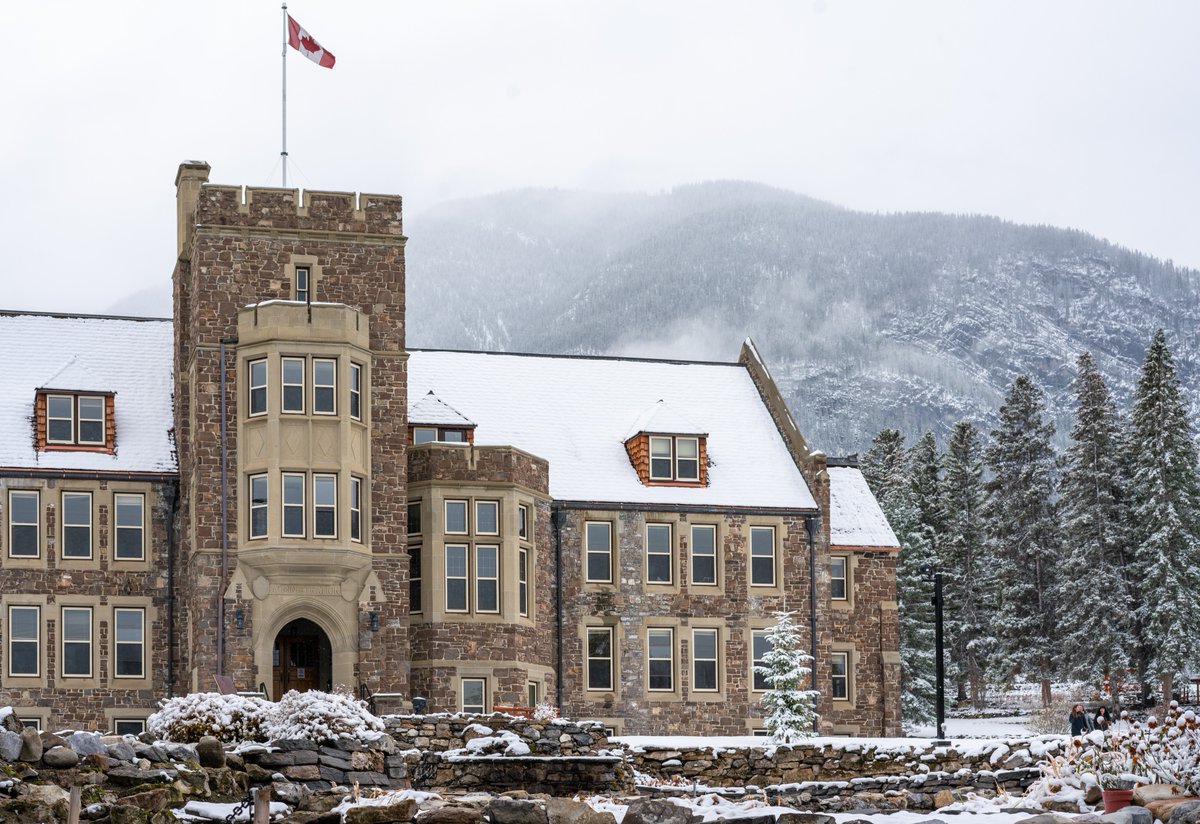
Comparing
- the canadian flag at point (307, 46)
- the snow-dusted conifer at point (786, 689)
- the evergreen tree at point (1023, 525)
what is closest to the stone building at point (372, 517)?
the snow-dusted conifer at point (786, 689)

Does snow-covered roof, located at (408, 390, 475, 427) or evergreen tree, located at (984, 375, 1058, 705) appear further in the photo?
evergreen tree, located at (984, 375, 1058, 705)

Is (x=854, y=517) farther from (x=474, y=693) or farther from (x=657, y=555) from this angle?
(x=474, y=693)

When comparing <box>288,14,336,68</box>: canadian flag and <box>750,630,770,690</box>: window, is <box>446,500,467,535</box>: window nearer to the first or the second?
<box>750,630,770,690</box>: window

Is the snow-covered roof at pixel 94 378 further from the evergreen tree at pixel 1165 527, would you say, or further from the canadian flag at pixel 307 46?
the evergreen tree at pixel 1165 527

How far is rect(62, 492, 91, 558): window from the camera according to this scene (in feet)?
154

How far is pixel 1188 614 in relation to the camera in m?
69.2

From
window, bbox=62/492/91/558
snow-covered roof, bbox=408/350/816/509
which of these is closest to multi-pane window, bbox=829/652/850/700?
snow-covered roof, bbox=408/350/816/509

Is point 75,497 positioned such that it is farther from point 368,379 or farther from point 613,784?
point 613,784

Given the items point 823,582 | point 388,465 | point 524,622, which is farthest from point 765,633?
point 388,465

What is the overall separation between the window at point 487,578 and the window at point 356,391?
461 centimetres

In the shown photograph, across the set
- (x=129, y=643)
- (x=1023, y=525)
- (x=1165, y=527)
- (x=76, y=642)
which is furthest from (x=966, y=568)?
(x=76, y=642)

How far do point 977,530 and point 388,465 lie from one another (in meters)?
48.6

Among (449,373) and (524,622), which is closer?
(524,622)

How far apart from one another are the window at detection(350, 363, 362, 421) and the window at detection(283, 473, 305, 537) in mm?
2031
